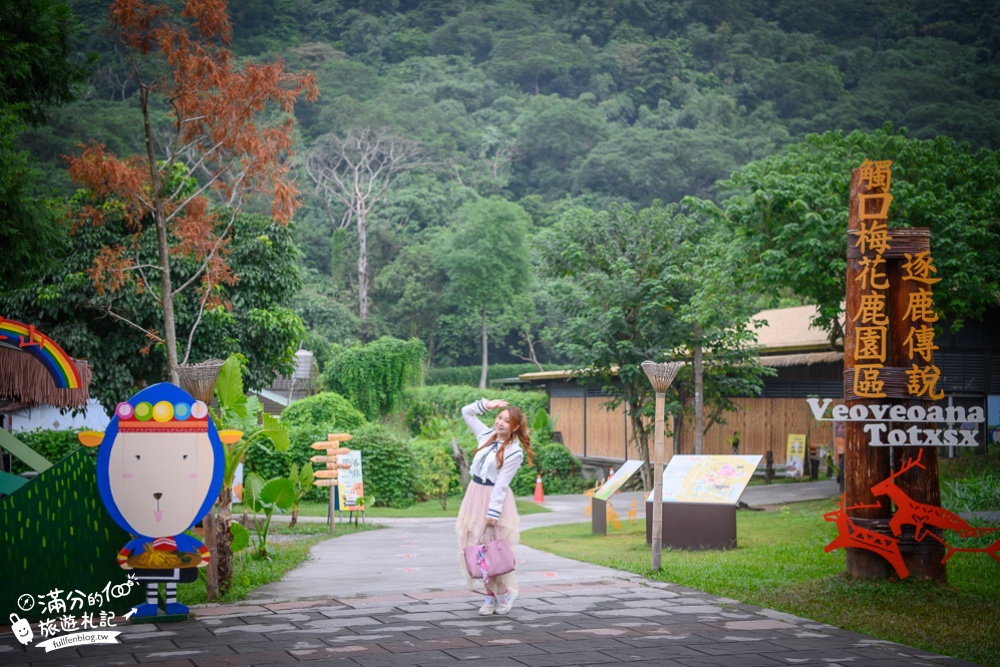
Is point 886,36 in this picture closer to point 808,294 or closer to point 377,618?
point 808,294

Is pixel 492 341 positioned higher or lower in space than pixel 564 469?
higher

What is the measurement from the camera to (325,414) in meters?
27.0

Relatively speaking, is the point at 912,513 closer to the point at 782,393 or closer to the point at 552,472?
the point at 782,393

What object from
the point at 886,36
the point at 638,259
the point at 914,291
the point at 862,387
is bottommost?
the point at 862,387

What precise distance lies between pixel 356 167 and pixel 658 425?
5134 centimetres

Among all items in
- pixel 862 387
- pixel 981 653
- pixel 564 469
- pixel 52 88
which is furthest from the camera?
pixel 564 469

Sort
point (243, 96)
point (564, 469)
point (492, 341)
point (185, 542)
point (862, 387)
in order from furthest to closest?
point (492, 341)
point (564, 469)
point (243, 96)
point (862, 387)
point (185, 542)

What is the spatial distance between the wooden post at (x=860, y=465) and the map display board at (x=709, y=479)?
2877 mm

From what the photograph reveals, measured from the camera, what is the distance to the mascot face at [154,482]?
7.80m

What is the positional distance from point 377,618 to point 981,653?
14.4ft

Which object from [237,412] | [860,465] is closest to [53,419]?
[237,412]

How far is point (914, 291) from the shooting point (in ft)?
31.4

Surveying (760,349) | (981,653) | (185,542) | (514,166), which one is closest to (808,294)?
(760,349)

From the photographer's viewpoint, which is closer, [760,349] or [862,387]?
[862,387]
